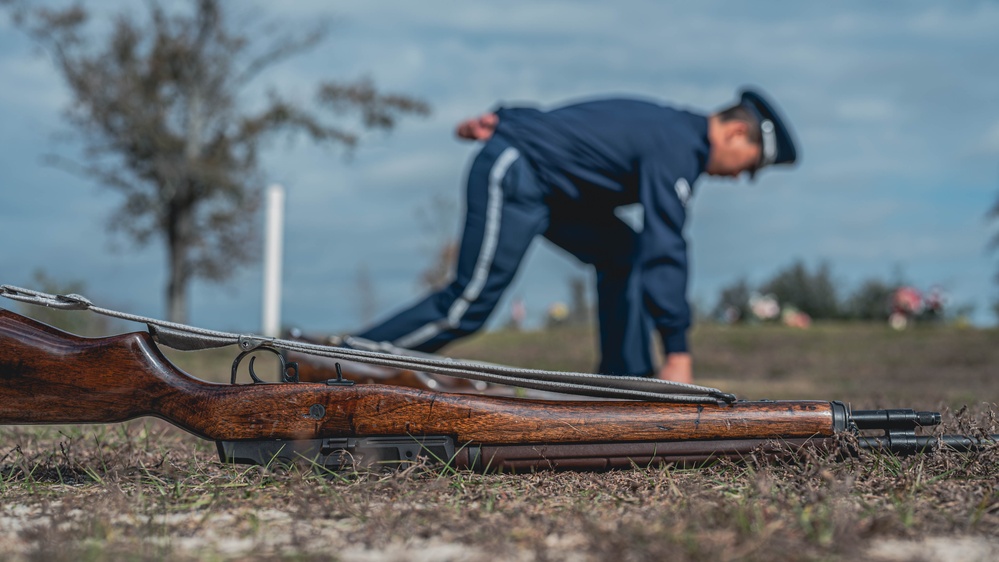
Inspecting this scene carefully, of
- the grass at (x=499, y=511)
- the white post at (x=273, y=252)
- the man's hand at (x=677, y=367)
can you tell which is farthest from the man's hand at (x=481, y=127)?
the white post at (x=273, y=252)

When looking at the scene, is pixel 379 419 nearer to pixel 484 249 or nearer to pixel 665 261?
pixel 484 249

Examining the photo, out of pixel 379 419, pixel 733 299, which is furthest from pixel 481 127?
pixel 733 299

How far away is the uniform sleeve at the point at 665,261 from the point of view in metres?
4.87

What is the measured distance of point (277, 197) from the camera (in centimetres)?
1566

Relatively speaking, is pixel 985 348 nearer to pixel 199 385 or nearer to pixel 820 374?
pixel 820 374

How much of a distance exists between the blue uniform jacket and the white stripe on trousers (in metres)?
0.27

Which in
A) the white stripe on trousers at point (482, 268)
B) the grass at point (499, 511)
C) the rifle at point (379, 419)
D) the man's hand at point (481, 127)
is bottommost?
the grass at point (499, 511)

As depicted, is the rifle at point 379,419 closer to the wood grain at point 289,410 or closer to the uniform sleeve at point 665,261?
the wood grain at point 289,410

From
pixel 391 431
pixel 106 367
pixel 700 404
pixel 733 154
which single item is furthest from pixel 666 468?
pixel 733 154

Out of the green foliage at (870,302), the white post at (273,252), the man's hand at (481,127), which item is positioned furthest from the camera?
the green foliage at (870,302)

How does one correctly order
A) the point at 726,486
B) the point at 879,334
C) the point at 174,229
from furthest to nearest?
the point at 174,229, the point at 879,334, the point at 726,486

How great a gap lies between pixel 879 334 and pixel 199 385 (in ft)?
47.9

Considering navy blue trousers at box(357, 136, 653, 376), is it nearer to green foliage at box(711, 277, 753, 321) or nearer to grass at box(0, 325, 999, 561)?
grass at box(0, 325, 999, 561)

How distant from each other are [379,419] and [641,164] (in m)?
3.00
